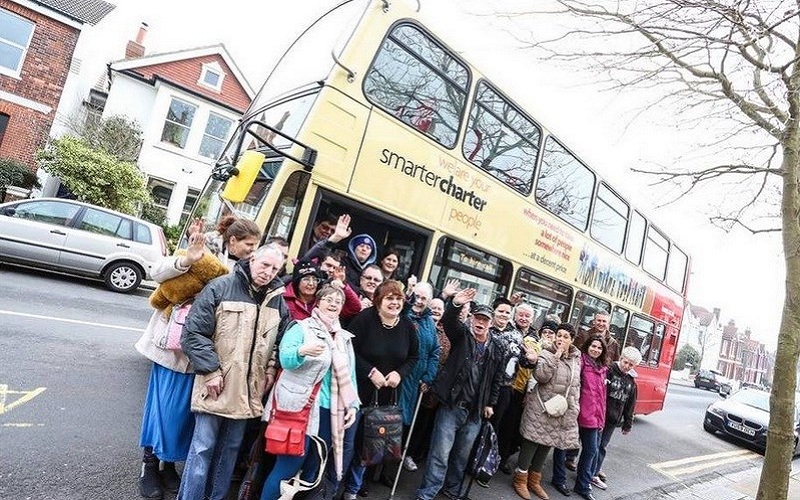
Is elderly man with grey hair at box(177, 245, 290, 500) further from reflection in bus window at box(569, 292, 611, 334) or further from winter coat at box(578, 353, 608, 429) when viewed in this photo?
reflection in bus window at box(569, 292, 611, 334)

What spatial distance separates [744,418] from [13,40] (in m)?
24.2

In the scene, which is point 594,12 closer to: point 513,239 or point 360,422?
point 513,239

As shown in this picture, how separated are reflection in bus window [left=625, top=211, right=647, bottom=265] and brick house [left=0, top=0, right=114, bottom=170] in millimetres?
18012

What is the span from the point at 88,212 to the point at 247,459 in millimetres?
7640

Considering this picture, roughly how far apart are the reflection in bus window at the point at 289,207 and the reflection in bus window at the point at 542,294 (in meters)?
3.05

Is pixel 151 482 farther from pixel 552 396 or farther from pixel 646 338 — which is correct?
pixel 646 338

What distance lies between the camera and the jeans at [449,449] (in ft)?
12.3

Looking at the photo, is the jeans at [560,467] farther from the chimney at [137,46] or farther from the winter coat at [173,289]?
the chimney at [137,46]

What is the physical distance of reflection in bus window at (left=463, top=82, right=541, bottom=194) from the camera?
4.99 m

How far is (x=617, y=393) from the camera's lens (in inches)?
211

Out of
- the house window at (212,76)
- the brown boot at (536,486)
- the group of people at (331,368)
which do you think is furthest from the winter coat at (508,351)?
the house window at (212,76)

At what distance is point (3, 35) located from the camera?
14.6 metres

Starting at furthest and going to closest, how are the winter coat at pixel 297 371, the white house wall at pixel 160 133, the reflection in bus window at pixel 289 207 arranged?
the white house wall at pixel 160 133 < the reflection in bus window at pixel 289 207 < the winter coat at pixel 297 371

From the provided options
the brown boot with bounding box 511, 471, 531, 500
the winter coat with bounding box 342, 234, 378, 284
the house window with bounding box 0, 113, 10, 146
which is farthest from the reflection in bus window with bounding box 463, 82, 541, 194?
the house window with bounding box 0, 113, 10, 146
